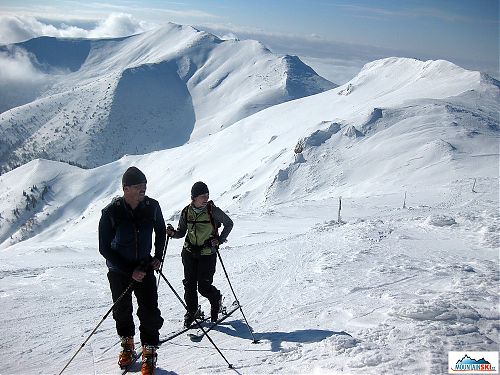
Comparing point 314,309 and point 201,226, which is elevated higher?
point 201,226

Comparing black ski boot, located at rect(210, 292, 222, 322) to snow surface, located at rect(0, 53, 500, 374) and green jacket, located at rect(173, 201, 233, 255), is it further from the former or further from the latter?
green jacket, located at rect(173, 201, 233, 255)

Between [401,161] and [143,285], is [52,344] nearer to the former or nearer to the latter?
[143,285]

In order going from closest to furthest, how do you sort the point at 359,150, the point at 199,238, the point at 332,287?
the point at 199,238 < the point at 332,287 < the point at 359,150

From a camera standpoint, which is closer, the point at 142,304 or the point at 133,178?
the point at 133,178

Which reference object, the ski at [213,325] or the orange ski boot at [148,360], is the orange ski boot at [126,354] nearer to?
the orange ski boot at [148,360]

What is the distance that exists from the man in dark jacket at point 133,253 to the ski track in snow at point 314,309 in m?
0.60

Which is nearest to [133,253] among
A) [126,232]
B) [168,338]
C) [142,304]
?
[126,232]

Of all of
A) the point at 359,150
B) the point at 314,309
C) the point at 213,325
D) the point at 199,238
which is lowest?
the point at 213,325

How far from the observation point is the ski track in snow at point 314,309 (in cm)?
601

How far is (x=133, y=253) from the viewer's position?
5.74 m

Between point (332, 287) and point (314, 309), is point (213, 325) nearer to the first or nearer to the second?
point (314, 309)

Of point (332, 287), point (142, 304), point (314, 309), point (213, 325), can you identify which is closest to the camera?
point (142, 304)

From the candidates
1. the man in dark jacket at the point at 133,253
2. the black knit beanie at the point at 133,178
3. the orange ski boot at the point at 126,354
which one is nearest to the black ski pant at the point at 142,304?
the man in dark jacket at the point at 133,253

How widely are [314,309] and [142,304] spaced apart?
3566 millimetres
